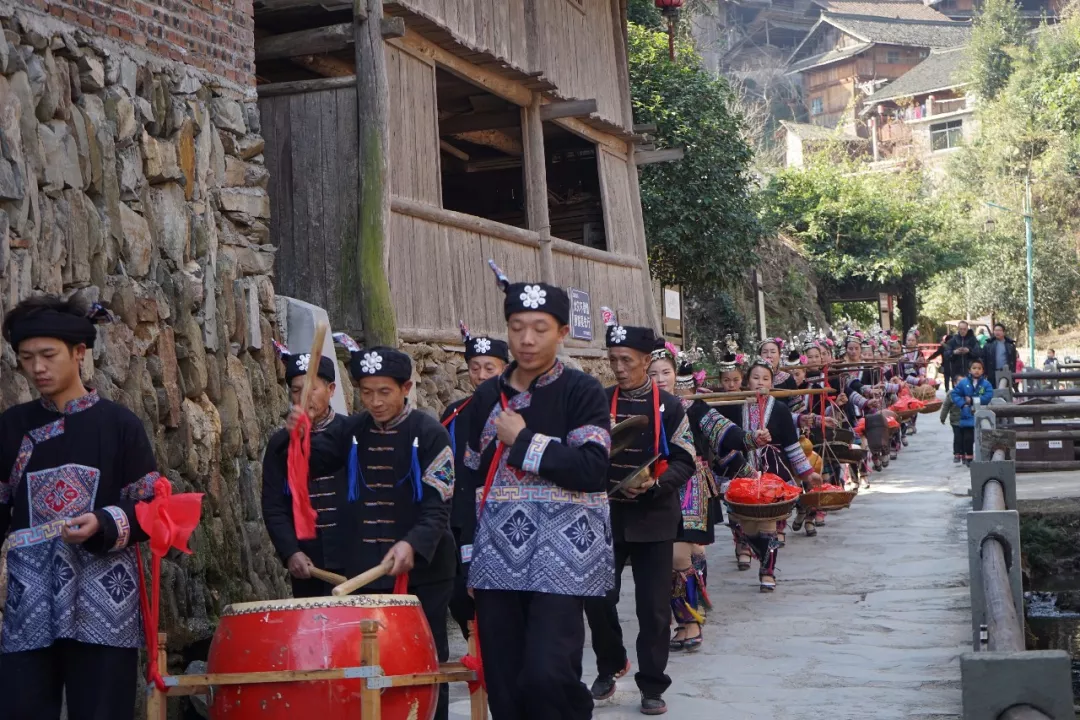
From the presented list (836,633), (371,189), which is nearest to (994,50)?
(371,189)

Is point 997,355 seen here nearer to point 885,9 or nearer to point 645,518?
point 645,518

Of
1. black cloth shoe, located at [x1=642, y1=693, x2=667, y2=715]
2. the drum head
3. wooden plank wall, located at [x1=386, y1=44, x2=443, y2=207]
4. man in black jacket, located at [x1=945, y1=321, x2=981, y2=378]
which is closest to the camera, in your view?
the drum head

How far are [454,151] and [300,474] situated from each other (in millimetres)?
12135

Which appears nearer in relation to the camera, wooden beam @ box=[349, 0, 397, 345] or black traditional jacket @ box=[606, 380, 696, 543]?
black traditional jacket @ box=[606, 380, 696, 543]

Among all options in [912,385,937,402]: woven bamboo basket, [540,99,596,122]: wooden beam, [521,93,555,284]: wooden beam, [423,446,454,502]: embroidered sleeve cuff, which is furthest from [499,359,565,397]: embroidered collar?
[912,385,937,402]: woven bamboo basket

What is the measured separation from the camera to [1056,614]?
1229cm

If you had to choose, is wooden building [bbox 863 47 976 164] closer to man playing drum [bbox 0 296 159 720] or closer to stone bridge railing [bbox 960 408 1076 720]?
stone bridge railing [bbox 960 408 1076 720]

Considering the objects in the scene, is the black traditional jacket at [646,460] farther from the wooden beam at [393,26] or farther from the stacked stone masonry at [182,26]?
the wooden beam at [393,26]

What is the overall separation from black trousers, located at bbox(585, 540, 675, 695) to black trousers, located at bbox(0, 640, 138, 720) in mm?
2651

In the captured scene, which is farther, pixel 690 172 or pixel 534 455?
pixel 690 172

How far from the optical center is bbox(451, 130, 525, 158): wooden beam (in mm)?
16812

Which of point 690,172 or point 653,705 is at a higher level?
point 690,172

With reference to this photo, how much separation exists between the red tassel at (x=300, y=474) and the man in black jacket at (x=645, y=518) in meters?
1.80

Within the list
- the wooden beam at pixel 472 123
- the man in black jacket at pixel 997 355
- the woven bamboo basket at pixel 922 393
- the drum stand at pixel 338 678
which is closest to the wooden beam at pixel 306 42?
the wooden beam at pixel 472 123
